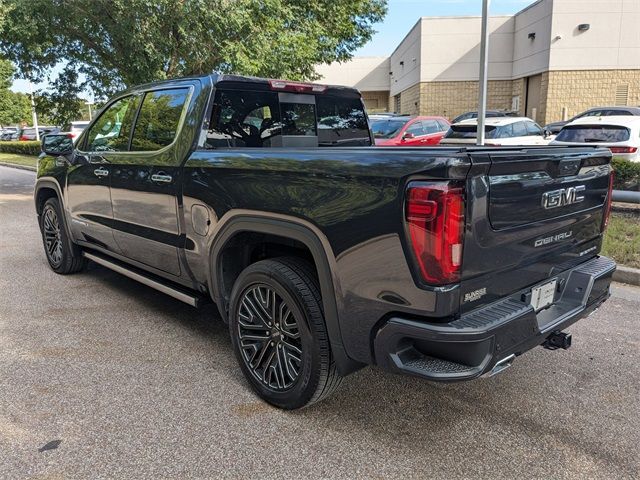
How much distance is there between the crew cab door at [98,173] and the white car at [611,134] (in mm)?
8505

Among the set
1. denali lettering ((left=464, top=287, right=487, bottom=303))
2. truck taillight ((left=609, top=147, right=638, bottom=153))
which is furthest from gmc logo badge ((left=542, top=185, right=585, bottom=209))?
truck taillight ((left=609, top=147, right=638, bottom=153))

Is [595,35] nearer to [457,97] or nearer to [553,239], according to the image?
[457,97]

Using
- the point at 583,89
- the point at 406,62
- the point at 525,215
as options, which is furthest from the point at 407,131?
the point at 406,62

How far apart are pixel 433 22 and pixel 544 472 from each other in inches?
1464

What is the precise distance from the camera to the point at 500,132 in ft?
45.1

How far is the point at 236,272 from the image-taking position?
3518 millimetres

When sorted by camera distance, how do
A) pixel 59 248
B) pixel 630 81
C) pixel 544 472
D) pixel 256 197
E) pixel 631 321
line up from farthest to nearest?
pixel 630 81, pixel 59 248, pixel 631 321, pixel 256 197, pixel 544 472

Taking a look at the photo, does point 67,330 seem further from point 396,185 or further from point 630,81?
point 630,81

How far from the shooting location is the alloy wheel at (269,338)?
301cm

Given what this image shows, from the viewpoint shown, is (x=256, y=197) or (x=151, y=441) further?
(x=256, y=197)

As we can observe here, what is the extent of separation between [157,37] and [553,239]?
9.25m

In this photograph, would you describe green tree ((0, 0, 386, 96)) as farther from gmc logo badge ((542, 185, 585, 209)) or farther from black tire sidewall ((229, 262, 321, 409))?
gmc logo badge ((542, 185, 585, 209))

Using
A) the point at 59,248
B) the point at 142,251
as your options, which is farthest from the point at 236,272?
the point at 59,248

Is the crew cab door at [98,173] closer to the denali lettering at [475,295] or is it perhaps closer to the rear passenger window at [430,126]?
the denali lettering at [475,295]
